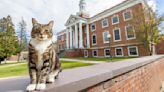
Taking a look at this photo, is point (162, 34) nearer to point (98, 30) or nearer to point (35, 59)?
point (98, 30)

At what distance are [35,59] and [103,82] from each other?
3.54 feet

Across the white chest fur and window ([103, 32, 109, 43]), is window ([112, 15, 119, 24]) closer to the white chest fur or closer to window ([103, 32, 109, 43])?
window ([103, 32, 109, 43])

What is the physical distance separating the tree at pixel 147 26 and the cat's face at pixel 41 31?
1775 cm

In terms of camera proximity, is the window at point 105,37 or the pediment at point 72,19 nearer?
the window at point 105,37

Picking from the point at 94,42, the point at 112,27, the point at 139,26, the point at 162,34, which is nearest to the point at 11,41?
the point at 94,42

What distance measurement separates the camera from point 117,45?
23625 mm

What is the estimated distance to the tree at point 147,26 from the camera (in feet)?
56.5

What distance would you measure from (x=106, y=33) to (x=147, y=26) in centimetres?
932

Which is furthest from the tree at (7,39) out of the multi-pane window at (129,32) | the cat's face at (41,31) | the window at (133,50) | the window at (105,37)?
the cat's face at (41,31)

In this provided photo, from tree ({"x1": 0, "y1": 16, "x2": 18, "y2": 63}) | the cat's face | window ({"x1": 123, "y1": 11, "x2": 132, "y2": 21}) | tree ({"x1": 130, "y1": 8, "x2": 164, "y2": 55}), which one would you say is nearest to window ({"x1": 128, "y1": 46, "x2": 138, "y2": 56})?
tree ({"x1": 130, "y1": 8, "x2": 164, "y2": 55})

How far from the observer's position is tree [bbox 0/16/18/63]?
27.1m

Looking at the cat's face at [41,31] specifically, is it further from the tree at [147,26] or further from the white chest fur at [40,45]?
the tree at [147,26]

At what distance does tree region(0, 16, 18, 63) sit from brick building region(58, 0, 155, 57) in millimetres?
10524

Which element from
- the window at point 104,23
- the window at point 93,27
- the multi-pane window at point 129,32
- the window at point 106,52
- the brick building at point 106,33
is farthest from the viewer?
the window at point 93,27
